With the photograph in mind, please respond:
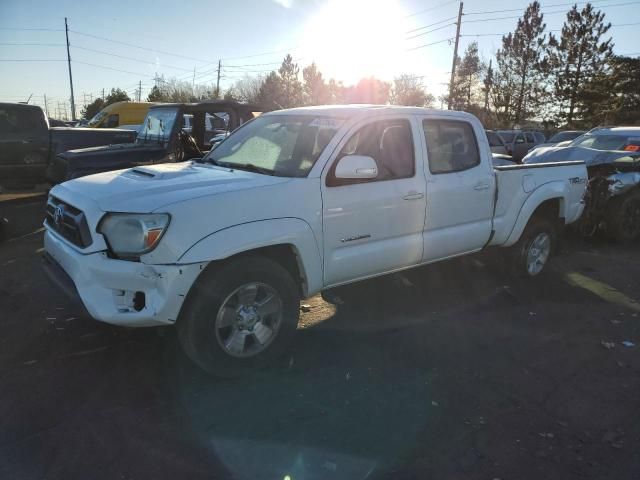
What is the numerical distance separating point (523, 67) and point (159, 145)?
4001 cm

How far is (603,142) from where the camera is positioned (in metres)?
10.3

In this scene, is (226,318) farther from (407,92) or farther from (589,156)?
(407,92)

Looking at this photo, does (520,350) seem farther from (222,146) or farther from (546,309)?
(222,146)

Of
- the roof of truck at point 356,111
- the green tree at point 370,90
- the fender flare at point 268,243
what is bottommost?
the fender flare at point 268,243

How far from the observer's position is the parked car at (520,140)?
20.4m

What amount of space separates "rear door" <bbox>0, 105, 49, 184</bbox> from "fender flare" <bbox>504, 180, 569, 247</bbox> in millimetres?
9365

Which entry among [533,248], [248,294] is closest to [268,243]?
[248,294]

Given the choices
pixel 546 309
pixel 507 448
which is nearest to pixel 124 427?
pixel 507 448

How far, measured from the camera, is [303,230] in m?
3.65

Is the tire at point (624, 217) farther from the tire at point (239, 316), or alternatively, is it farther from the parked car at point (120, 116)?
the parked car at point (120, 116)

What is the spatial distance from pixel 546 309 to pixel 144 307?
156 inches

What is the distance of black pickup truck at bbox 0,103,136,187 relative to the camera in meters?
10.2

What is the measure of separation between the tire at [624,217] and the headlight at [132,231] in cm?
712

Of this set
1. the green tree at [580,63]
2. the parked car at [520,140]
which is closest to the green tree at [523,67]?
the green tree at [580,63]
